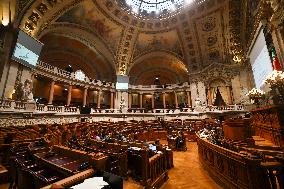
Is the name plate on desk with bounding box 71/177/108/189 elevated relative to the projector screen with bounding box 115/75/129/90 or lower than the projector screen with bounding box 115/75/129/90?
lower

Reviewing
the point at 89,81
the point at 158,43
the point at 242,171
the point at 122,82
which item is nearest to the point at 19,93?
the point at 89,81

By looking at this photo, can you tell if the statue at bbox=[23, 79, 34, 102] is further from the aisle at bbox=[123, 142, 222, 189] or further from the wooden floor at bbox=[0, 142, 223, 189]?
the aisle at bbox=[123, 142, 222, 189]

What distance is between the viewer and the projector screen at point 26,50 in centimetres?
1313

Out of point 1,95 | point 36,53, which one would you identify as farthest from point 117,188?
point 36,53

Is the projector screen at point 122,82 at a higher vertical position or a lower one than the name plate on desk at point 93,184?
higher

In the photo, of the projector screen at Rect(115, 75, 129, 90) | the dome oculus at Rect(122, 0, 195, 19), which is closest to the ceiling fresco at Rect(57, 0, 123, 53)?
the dome oculus at Rect(122, 0, 195, 19)

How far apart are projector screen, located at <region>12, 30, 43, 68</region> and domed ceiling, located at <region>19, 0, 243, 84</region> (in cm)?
244

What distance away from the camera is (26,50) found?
13.9 m

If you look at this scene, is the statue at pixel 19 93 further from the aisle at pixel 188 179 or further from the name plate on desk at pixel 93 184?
the name plate on desk at pixel 93 184

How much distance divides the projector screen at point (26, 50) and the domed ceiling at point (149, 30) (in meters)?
2.44

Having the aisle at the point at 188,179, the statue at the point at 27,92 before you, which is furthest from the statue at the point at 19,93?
the aisle at the point at 188,179

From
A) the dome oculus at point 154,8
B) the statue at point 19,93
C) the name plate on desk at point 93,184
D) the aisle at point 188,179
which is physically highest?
the dome oculus at point 154,8

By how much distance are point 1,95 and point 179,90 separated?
22544mm

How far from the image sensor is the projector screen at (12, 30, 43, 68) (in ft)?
43.1
